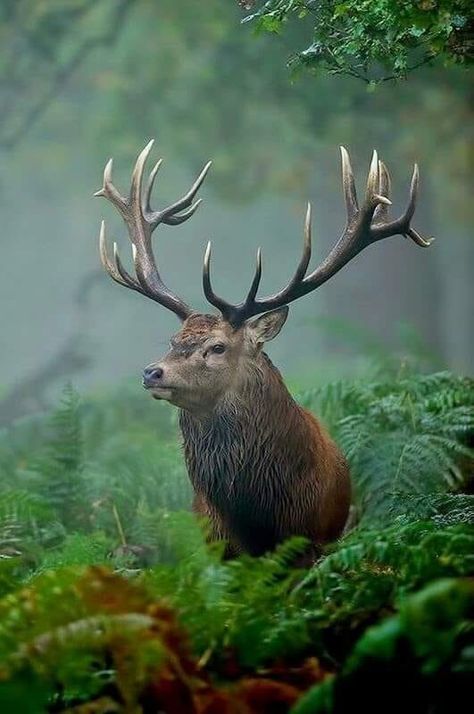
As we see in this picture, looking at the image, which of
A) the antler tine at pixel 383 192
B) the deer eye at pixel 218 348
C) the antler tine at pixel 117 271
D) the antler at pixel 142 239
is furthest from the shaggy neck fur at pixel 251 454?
the antler tine at pixel 383 192

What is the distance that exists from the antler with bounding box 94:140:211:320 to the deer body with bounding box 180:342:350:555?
399 millimetres

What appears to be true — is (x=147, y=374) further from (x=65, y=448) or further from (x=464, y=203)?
(x=464, y=203)

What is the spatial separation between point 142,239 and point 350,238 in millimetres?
835

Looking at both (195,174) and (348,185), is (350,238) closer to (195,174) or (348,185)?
(348,185)

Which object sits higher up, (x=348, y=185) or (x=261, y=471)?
(x=348, y=185)

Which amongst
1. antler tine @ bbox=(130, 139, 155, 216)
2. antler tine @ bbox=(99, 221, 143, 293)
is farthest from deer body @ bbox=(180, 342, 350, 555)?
antler tine @ bbox=(130, 139, 155, 216)

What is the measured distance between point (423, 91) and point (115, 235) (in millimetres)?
3510

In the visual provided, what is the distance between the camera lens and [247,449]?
14.9ft

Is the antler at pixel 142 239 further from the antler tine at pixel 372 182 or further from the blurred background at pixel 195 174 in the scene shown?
the blurred background at pixel 195 174

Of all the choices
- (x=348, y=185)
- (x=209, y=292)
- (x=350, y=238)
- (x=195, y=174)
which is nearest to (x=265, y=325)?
(x=209, y=292)

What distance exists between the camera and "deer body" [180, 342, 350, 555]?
449 centimetres

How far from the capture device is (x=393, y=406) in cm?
569

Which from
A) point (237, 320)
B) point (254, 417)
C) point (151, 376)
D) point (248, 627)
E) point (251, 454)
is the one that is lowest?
point (248, 627)

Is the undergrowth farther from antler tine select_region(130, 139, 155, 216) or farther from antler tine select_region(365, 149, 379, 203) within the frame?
antler tine select_region(130, 139, 155, 216)
